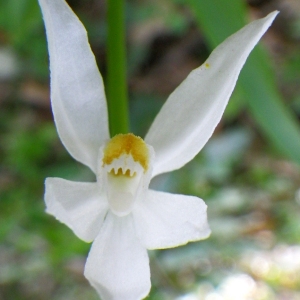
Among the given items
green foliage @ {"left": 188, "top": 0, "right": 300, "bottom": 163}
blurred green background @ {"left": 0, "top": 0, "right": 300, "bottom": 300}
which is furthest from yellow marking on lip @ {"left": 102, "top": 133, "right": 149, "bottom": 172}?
blurred green background @ {"left": 0, "top": 0, "right": 300, "bottom": 300}

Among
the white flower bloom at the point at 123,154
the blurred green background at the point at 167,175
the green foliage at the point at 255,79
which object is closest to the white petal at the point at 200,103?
the white flower bloom at the point at 123,154

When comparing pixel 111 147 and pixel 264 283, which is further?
pixel 264 283

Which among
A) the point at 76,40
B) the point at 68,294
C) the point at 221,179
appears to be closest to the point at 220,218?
the point at 221,179

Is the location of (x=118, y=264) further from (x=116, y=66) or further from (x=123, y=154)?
(x=116, y=66)

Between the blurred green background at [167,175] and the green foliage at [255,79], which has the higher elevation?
the green foliage at [255,79]

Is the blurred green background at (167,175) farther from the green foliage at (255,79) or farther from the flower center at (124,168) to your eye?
the flower center at (124,168)

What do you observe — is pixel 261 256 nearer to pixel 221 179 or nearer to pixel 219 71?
pixel 221 179

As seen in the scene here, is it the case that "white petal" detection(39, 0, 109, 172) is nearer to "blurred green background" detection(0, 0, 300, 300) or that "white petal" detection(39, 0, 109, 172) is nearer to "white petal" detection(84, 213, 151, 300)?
"white petal" detection(84, 213, 151, 300)
